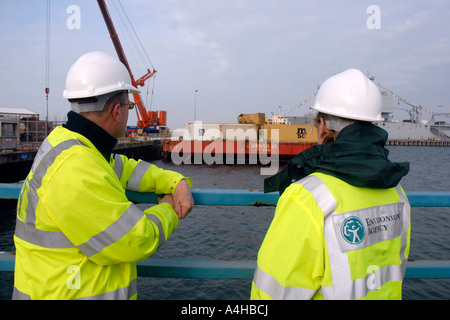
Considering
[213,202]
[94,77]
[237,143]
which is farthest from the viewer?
[237,143]

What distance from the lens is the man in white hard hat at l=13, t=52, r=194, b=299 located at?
1186 mm

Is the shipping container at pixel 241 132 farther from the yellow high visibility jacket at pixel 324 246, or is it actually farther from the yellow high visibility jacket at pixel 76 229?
the yellow high visibility jacket at pixel 324 246

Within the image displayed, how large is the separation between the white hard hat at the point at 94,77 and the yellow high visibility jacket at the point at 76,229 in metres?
0.24

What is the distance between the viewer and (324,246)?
1.14 metres

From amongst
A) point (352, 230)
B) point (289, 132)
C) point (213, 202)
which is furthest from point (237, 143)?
point (352, 230)

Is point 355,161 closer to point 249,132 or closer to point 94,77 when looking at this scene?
point 94,77

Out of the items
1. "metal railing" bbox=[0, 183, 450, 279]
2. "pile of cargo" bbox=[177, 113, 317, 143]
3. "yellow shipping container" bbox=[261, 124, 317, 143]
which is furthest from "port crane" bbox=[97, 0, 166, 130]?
"metal railing" bbox=[0, 183, 450, 279]

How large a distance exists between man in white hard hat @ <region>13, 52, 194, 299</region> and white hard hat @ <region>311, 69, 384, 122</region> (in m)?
0.91

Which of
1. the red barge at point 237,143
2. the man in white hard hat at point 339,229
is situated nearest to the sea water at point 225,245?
the man in white hard hat at point 339,229

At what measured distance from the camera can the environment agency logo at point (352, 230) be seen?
1.15m

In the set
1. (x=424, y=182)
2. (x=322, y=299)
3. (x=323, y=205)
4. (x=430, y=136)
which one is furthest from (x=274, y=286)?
(x=430, y=136)

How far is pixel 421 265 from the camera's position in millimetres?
1941

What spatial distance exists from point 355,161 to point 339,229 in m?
0.26

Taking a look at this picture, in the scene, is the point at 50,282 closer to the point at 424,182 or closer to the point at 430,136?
the point at 424,182
